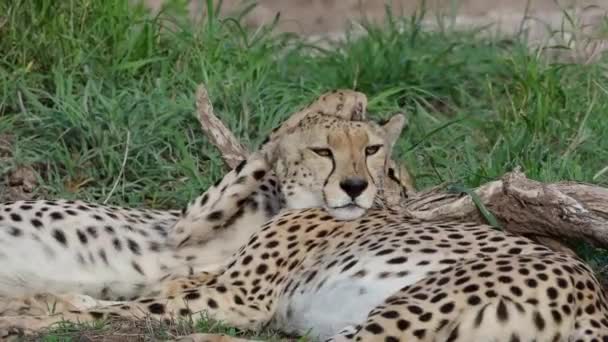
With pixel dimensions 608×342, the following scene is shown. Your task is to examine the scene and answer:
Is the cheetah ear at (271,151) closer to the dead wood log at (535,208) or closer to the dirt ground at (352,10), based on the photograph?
the dead wood log at (535,208)

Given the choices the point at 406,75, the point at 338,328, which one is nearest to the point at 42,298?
the point at 338,328

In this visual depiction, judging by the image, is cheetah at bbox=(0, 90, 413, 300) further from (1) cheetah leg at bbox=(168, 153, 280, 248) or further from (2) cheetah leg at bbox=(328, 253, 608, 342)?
(2) cheetah leg at bbox=(328, 253, 608, 342)

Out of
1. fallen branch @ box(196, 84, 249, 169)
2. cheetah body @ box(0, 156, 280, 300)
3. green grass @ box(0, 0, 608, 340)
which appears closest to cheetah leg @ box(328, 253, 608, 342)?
cheetah body @ box(0, 156, 280, 300)

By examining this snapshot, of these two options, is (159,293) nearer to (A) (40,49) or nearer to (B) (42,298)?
(B) (42,298)

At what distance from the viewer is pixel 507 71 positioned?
6676mm

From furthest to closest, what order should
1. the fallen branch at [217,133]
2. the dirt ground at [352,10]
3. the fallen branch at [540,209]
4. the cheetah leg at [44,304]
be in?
the dirt ground at [352,10]
the fallen branch at [217,133]
the cheetah leg at [44,304]
the fallen branch at [540,209]

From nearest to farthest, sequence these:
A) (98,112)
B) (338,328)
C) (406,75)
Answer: (338,328)
(98,112)
(406,75)

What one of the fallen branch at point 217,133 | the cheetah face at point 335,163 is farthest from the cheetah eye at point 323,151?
the fallen branch at point 217,133

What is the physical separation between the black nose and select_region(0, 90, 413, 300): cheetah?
241 mm

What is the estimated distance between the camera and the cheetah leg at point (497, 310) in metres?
3.82

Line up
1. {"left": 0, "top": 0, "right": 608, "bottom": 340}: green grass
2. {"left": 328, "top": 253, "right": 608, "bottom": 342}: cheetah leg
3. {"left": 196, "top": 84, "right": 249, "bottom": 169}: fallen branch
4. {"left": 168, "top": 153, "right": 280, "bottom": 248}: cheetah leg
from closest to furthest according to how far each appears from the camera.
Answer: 1. {"left": 328, "top": 253, "right": 608, "bottom": 342}: cheetah leg
2. {"left": 168, "top": 153, "right": 280, "bottom": 248}: cheetah leg
3. {"left": 196, "top": 84, "right": 249, "bottom": 169}: fallen branch
4. {"left": 0, "top": 0, "right": 608, "bottom": 340}: green grass

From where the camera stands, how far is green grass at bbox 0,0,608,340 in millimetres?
5766

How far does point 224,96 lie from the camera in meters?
6.10

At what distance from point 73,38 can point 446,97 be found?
5.17ft
